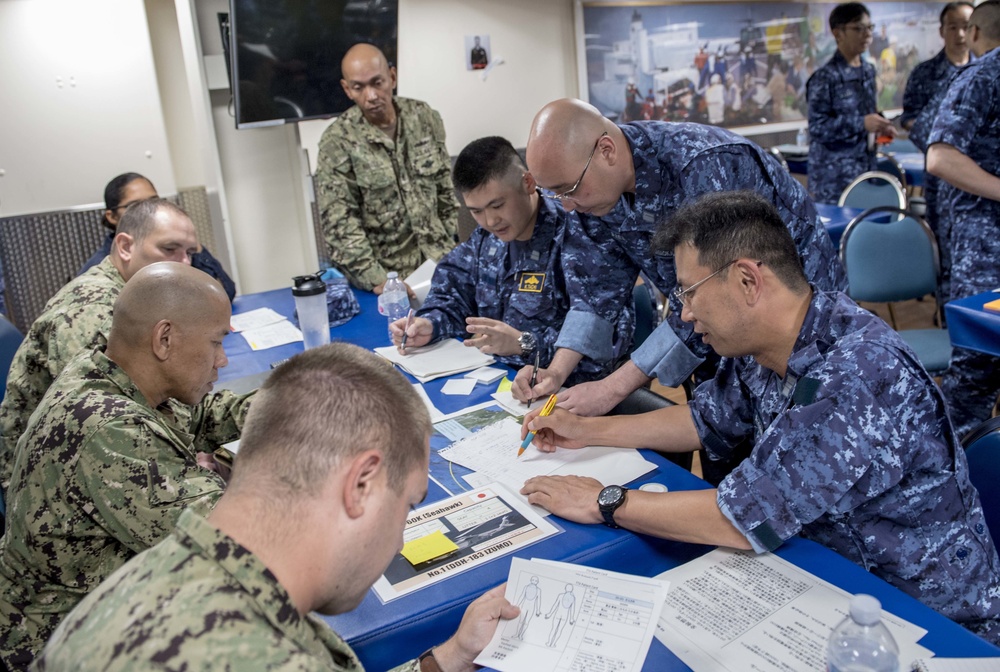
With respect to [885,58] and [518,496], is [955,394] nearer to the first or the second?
[518,496]

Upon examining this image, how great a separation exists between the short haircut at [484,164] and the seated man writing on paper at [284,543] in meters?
1.55

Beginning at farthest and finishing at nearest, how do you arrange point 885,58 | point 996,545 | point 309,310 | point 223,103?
point 885,58 → point 223,103 → point 309,310 → point 996,545

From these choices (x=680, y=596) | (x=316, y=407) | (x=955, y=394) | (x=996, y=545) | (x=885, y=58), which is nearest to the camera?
(x=316, y=407)

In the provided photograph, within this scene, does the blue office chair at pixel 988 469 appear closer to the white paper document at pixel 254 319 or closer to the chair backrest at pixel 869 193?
the white paper document at pixel 254 319

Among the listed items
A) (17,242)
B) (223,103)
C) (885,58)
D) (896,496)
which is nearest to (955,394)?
(896,496)

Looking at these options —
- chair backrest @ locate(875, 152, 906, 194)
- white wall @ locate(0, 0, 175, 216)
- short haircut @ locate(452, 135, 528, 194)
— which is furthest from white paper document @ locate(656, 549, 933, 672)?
chair backrest @ locate(875, 152, 906, 194)

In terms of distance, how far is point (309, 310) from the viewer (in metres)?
2.74

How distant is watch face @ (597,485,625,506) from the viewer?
1464mm

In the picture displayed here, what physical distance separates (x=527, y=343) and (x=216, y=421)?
93cm

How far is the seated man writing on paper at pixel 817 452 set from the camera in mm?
1303

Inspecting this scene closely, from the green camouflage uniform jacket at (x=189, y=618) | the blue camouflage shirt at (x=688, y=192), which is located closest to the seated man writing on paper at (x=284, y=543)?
the green camouflage uniform jacket at (x=189, y=618)

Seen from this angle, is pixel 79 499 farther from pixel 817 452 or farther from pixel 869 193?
pixel 869 193

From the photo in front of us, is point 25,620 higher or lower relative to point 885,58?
lower

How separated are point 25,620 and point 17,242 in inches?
143
